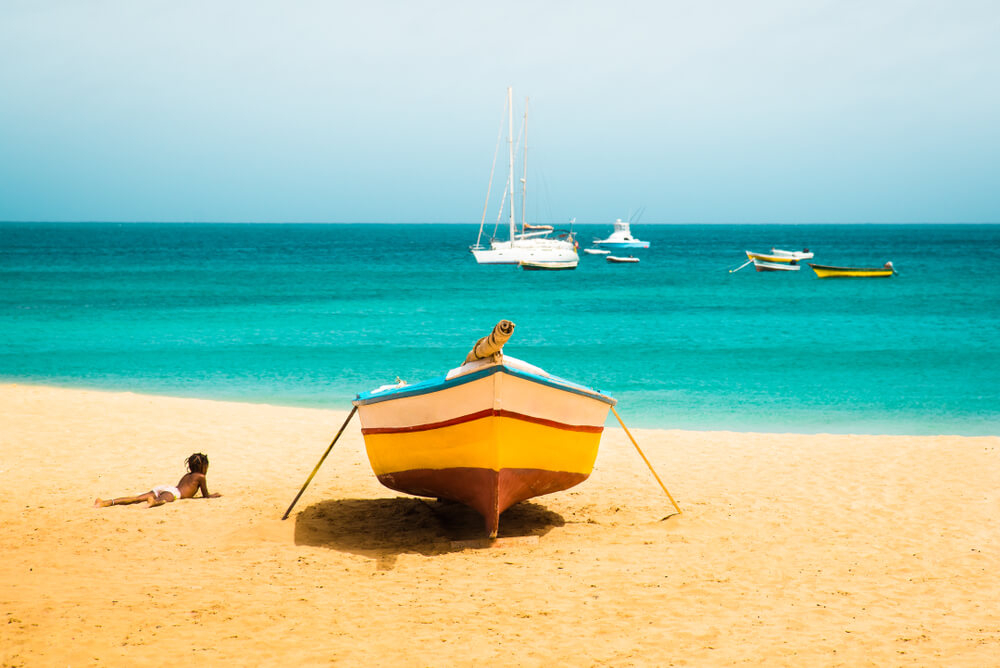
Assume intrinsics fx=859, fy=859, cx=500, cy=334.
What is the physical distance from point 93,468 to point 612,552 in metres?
6.44

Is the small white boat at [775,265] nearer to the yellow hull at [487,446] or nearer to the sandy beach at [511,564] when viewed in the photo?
the sandy beach at [511,564]

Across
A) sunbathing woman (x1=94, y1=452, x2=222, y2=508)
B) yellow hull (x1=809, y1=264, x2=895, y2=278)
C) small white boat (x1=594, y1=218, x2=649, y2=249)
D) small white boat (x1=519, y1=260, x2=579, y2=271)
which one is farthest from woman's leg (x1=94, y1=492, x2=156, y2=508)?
small white boat (x1=594, y1=218, x2=649, y2=249)

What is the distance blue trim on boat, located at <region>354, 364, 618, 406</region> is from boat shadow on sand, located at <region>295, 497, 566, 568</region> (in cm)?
123

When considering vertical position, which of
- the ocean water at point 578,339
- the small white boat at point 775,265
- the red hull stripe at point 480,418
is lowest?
the ocean water at point 578,339

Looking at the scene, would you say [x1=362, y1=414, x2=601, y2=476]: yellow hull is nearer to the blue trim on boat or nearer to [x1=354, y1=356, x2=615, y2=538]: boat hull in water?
[x1=354, y1=356, x2=615, y2=538]: boat hull in water

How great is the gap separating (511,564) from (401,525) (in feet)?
5.91

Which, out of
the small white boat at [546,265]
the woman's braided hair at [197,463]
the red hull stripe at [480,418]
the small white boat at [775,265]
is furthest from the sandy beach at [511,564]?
the small white boat at [775,265]

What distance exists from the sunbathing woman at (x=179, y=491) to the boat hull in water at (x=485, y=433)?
6.90 feet

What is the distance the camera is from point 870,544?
7551mm

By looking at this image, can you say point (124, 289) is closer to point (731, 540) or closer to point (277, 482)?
point (277, 482)

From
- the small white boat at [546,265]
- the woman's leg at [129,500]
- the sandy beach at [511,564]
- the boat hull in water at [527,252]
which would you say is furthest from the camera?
the boat hull in water at [527,252]

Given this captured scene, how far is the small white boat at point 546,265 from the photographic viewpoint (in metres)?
61.2

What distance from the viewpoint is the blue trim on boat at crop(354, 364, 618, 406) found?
6.82 m

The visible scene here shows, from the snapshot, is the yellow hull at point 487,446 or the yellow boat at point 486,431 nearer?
the yellow boat at point 486,431
